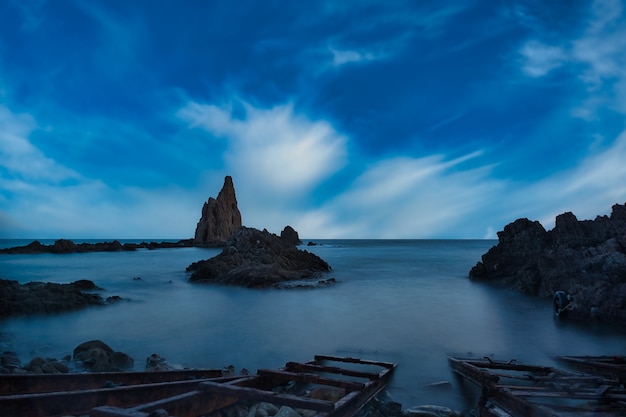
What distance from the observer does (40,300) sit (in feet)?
51.5

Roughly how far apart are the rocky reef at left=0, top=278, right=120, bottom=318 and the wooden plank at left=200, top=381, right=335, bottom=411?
46.4 ft

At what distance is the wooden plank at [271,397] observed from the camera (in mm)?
4129

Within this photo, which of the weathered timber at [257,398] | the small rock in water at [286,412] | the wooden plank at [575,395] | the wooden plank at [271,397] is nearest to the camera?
the weathered timber at [257,398]

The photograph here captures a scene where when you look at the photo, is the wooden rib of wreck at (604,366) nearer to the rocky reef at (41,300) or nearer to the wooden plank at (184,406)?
the wooden plank at (184,406)

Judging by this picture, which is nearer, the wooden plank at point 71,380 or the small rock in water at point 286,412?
the small rock in water at point 286,412

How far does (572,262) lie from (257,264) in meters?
18.4

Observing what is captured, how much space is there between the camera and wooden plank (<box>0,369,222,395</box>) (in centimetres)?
497

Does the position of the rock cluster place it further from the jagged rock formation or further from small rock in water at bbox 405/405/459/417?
the jagged rock formation

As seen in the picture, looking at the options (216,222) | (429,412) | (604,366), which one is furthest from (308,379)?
(216,222)

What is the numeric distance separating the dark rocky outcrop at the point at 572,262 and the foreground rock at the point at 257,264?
1347 centimetres

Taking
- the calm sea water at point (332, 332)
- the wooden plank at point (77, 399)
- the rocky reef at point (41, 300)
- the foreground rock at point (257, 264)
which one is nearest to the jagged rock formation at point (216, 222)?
the foreground rock at point (257, 264)

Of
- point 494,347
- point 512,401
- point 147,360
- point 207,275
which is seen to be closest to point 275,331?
point 147,360

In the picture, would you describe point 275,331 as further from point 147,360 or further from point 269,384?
point 269,384

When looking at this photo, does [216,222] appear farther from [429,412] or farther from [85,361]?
[429,412]
